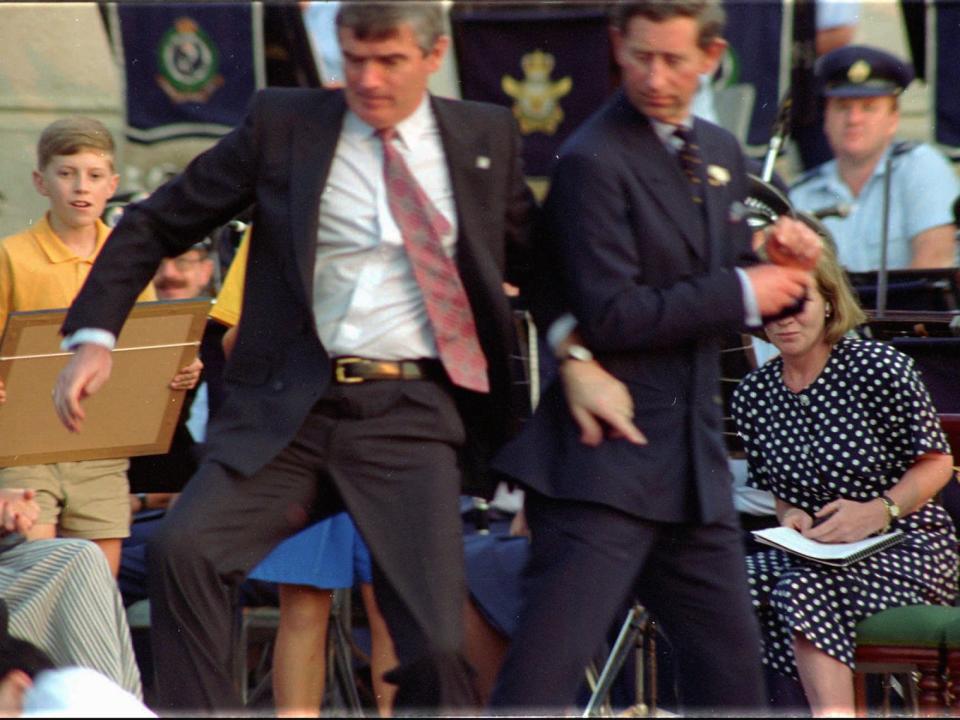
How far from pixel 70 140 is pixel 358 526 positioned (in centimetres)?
239

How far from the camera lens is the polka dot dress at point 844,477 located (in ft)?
14.7

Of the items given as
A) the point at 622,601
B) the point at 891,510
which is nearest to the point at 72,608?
the point at 622,601

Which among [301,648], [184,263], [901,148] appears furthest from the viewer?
[901,148]

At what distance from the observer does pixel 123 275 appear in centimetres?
343

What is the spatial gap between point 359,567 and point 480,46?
4460 millimetres

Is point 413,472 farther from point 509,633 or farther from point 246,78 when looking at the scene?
point 246,78

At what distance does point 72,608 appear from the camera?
4.26 metres

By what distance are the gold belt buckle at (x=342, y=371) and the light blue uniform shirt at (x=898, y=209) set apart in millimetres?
3217

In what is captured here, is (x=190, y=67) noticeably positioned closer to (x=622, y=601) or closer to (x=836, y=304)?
(x=836, y=304)

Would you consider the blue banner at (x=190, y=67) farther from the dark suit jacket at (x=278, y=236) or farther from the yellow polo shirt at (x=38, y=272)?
the dark suit jacket at (x=278, y=236)

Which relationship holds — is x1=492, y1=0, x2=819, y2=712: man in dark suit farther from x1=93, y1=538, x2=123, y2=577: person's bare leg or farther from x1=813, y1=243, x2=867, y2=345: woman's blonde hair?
x1=93, y1=538, x2=123, y2=577: person's bare leg

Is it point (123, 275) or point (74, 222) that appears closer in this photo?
point (123, 275)

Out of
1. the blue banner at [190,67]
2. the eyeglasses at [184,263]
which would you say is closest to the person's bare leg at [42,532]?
the eyeglasses at [184,263]

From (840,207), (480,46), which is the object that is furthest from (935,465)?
(480,46)
